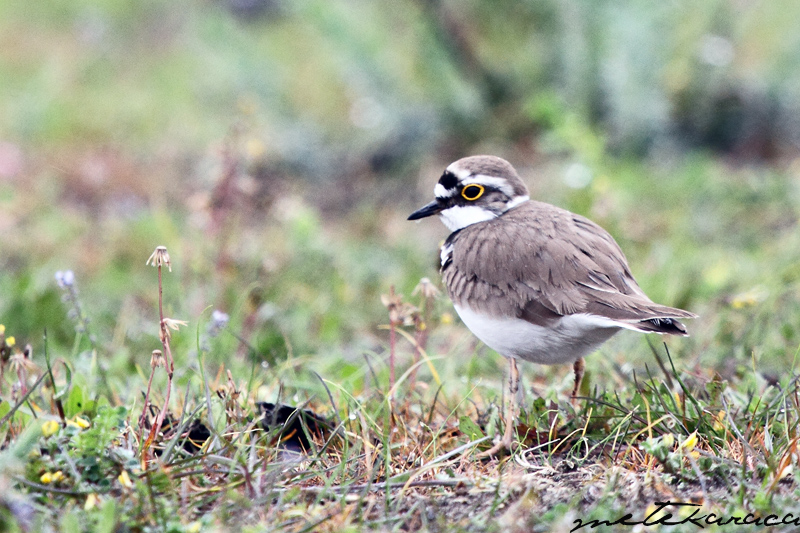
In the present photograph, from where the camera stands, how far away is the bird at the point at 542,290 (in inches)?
139

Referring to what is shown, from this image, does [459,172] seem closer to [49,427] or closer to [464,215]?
[464,215]

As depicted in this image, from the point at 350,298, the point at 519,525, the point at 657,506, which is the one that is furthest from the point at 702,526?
the point at 350,298

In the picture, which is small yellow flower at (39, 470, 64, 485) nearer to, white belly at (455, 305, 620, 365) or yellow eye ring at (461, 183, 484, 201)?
white belly at (455, 305, 620, 365)

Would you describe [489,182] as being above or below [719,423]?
above

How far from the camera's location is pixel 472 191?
4344 millimetres

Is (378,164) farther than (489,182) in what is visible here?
Yes

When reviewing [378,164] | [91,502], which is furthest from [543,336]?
[378,164]

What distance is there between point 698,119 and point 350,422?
633 cm

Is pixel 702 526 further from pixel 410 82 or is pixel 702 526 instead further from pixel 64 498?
pixel 410 82

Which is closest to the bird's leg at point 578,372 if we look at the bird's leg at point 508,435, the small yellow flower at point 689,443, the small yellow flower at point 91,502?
the bird's leg at point 508,435

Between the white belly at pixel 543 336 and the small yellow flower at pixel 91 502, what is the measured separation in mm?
1685

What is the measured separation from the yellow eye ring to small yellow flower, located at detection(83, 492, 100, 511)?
2.23 meters

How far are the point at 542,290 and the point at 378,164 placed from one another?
5.66 metres

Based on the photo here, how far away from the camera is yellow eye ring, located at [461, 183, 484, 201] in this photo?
433cm
